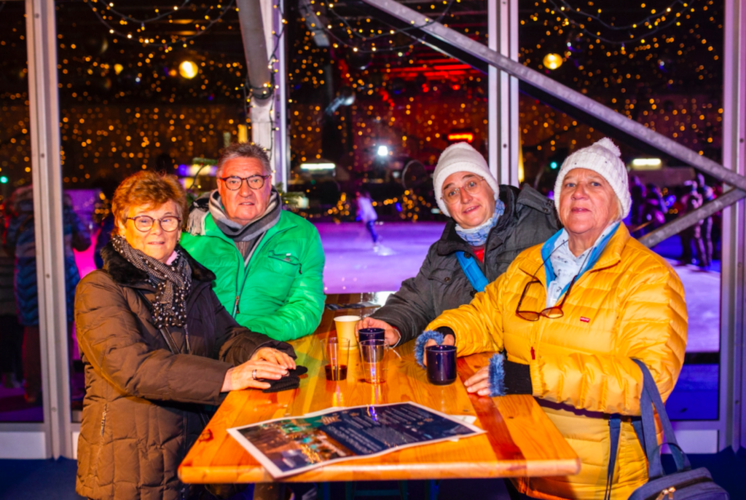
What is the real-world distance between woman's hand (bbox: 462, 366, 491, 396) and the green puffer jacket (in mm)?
941

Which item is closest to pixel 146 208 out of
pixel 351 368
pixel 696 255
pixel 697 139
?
pixel 351 368

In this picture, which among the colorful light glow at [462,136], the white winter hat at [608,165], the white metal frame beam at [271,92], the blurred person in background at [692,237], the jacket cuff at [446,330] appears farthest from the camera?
the blurred person in background at [692,237]

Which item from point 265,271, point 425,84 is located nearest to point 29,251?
point 265,271

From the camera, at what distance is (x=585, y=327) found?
1751 mm

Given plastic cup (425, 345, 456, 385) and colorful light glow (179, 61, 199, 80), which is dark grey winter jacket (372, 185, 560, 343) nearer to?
plastic cup (425, 345, 456, 385)

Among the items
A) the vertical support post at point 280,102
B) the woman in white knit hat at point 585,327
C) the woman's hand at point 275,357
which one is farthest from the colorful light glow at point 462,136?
the woman's hand at point 275,357

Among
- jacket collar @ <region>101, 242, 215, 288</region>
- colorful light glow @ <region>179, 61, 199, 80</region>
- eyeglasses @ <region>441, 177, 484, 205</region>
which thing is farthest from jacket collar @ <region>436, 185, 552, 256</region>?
colorful light glow @ <region>179, 61, 199, 80</region>

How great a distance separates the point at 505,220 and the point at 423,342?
0.73m

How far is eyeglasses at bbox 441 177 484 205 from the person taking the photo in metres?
2.44

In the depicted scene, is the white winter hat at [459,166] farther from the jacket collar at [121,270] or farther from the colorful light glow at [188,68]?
the colorful light glow at [188,68]

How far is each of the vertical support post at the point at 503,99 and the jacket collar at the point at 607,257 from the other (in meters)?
1.82

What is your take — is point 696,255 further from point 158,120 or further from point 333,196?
point 158,120

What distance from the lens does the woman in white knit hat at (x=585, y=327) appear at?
154 cm

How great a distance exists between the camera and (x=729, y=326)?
12.0ft
